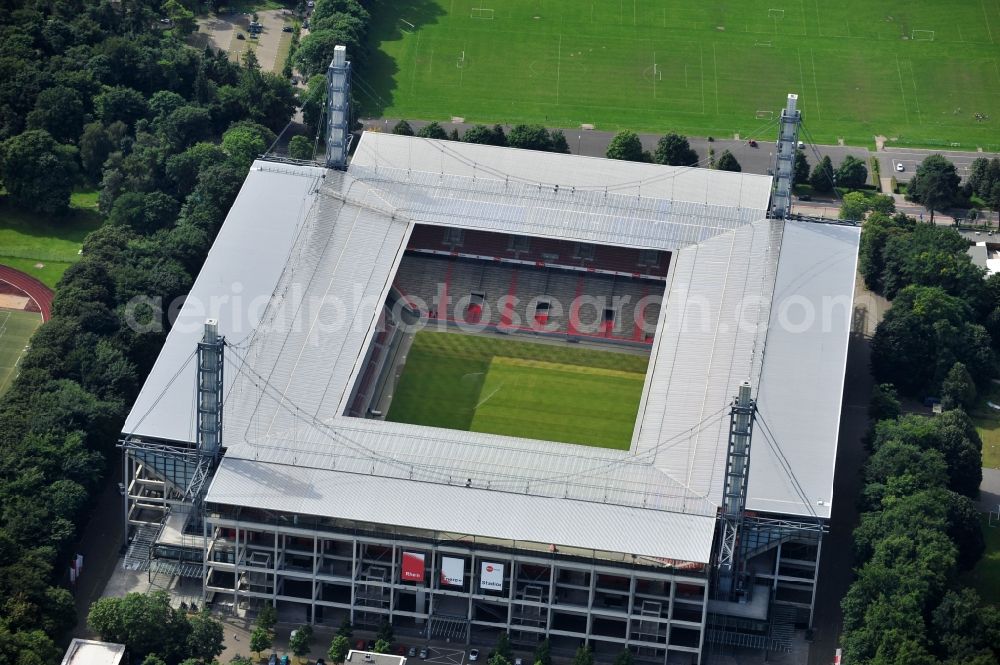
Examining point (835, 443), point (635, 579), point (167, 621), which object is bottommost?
point (167, 621)

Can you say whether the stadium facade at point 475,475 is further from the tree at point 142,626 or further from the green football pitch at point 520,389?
the tree at point 142,626

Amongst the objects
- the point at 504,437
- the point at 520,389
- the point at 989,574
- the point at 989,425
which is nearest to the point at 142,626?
the point at 504,437

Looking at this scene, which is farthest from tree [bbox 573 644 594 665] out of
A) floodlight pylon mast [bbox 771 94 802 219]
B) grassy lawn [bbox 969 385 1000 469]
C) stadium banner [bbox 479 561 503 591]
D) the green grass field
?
the green grass field

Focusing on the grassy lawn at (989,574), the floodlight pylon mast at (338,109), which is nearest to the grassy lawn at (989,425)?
the grassy lawn at (989,574)

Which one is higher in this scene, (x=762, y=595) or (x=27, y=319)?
(x=27, y=319)

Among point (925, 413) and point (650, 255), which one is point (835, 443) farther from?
point (650, 255)

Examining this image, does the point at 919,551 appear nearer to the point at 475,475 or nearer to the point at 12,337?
the point at 475,475

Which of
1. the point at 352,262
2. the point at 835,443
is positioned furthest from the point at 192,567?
the point at 835,443
